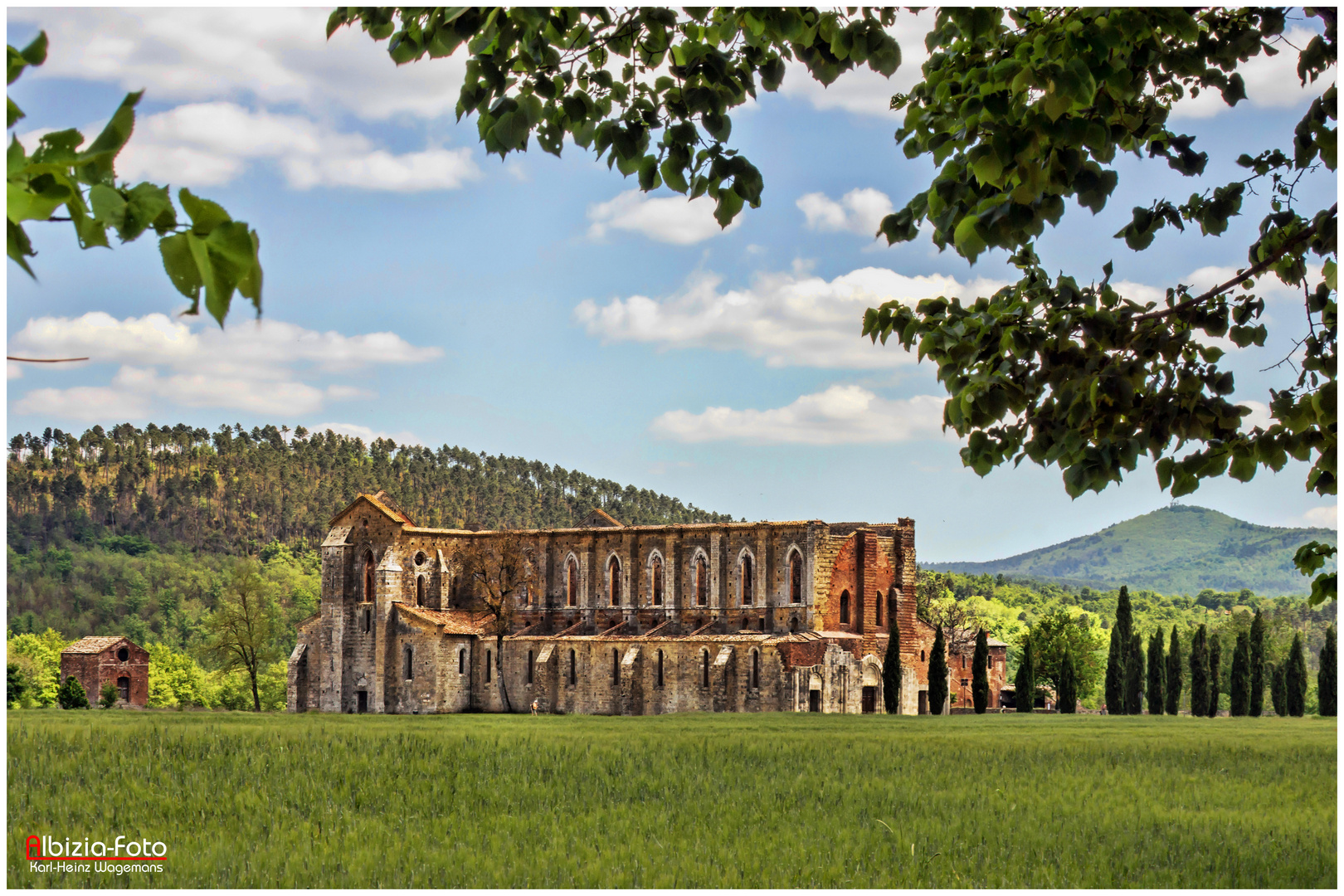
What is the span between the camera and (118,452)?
100 metres

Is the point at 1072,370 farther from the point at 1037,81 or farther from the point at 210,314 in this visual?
the point at 210,314

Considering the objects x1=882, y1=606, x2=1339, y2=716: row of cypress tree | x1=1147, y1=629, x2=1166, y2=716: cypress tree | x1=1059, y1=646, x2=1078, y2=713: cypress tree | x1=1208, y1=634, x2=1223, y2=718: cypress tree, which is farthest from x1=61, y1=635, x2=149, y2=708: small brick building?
x1=1208, y1=634, x2=1223, y2=718: cypress tree

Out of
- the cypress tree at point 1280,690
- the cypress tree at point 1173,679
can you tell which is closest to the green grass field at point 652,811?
the cypress tree at point 1173,679

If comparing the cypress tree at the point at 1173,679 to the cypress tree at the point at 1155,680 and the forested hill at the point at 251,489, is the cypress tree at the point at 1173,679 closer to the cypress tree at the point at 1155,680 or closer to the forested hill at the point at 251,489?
the cypress tree at the point at 1155,680

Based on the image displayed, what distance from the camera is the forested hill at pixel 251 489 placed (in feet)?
310

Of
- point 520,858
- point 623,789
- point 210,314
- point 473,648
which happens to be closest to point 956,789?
point 623,789

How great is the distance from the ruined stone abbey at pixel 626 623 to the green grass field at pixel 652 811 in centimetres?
2567

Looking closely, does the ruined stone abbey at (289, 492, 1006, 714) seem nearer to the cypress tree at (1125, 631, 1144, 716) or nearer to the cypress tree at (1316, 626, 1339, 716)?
the cypress tree at (1125, 631, 1144, 716)

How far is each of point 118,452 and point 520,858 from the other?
103m

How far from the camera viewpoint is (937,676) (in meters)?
49.0

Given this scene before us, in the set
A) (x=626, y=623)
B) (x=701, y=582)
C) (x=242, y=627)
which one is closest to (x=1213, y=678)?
(x=701, y=582)

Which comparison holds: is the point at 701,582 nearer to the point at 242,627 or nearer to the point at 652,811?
the point at 242,627

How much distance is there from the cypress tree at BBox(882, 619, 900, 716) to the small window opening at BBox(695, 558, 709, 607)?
30.2 feet

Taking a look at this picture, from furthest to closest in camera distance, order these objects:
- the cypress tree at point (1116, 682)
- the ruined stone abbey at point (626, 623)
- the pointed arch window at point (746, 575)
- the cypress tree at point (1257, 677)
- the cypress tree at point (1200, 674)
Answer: the cypress tree at point (1116, 682), the cypress tree at point (1257, 677), the cypress tree at point (1200, 674), the pointed arch window at point (746, 575), the ruined stone abbey at point (626, 623)
